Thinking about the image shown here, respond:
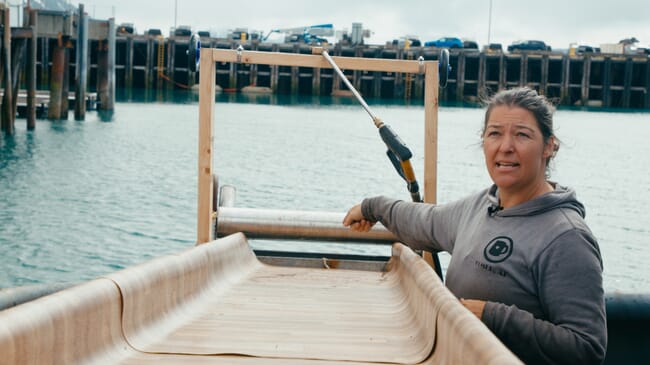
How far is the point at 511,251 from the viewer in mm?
2615

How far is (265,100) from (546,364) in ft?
163

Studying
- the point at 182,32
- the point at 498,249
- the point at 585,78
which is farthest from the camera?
the point at 182,32

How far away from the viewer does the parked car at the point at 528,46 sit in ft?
212

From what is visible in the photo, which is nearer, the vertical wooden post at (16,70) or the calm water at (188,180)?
the calm water at (188,180)

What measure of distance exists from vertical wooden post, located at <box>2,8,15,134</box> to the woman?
17892mm

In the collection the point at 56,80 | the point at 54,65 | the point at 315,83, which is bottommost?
the point at 56,80

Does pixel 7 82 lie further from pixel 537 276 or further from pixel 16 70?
pixel 537 276

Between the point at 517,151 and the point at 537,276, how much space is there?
40 cm

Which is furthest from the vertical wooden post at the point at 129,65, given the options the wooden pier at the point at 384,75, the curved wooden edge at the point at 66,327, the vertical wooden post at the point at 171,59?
the curved wooden edge at the point at 66,327

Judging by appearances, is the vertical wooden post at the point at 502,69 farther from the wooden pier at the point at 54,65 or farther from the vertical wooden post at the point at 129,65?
the wooden pier at the point at 54,65

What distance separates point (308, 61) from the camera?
4.80m

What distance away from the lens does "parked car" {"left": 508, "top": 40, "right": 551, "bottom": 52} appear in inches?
2544

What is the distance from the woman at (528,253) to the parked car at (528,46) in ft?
210

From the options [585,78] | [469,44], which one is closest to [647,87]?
[585,78]
